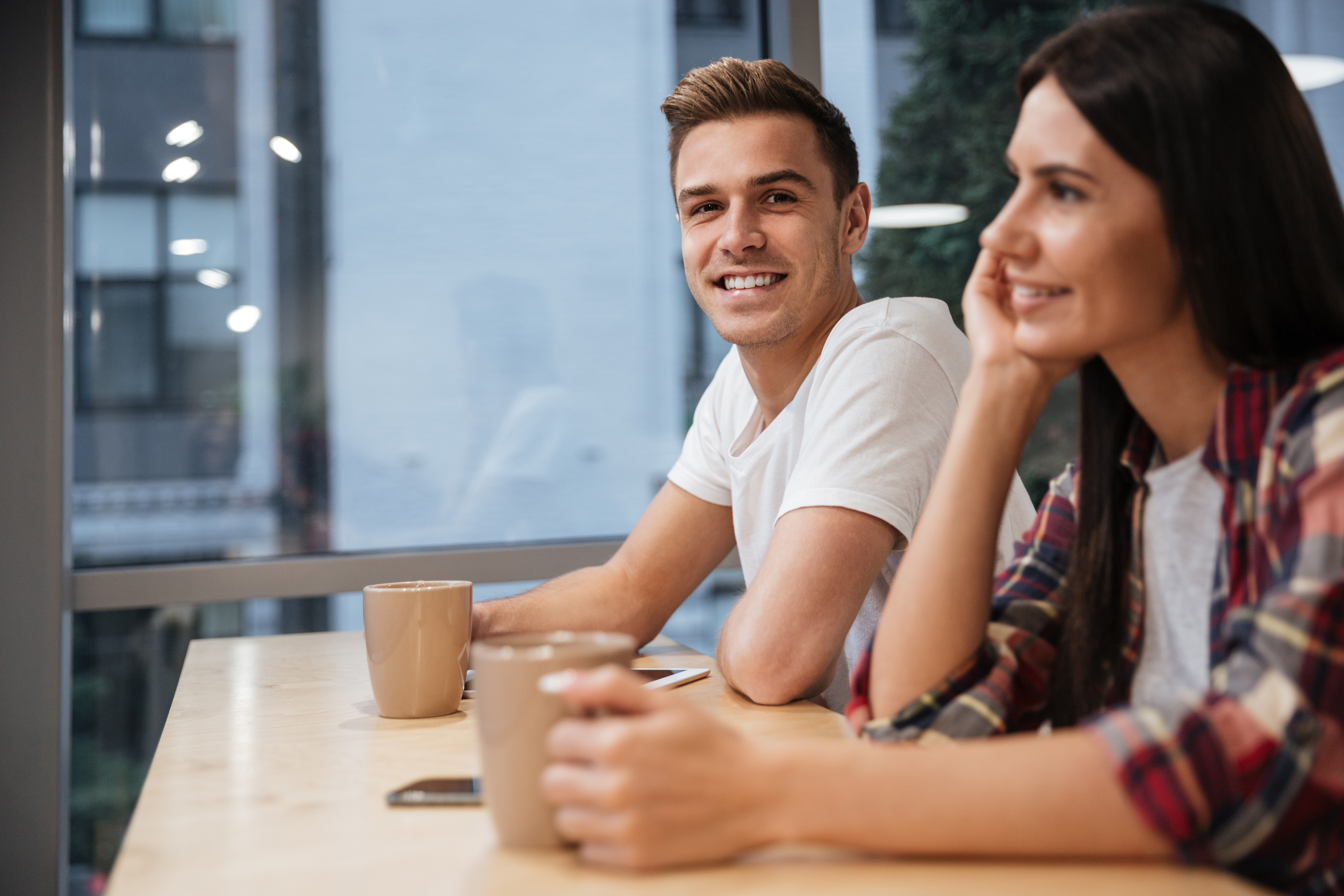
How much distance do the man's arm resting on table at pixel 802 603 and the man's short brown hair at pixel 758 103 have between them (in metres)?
0.73

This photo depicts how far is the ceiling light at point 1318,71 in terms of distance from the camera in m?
2.93

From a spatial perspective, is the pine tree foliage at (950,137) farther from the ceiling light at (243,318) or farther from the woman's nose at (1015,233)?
the woman's nose at (1015,233)

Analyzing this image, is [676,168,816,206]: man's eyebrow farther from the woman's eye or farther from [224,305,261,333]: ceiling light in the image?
[224,305,261,333]: ceiling light

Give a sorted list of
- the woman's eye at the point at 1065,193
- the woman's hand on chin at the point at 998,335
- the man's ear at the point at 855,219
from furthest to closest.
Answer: the man's ear at the point at 855,219, the woman's hand on chin at the point at 998,335, the woman's eye at the point at 1065,193

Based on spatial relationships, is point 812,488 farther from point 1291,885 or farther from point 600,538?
point 600,538

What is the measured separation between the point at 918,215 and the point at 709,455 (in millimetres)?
1300

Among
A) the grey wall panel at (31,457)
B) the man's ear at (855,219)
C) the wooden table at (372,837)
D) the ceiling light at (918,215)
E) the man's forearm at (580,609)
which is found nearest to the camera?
the wooden table at (372,837)

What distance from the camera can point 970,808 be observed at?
2.01ft

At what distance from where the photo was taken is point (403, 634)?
3.55 ft

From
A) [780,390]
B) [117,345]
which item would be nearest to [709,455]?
[780,390]

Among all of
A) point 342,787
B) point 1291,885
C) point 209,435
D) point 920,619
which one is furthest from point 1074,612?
point 209,435

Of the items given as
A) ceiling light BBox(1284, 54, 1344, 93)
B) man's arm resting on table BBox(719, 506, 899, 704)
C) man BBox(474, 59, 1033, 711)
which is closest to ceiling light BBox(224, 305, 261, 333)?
man BBox(474, 59, 1033, 711)

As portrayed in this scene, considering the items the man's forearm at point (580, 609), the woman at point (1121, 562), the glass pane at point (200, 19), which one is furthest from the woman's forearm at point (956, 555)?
the glass pane at point (200, 19)

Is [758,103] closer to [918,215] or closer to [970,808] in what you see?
[918,215]
